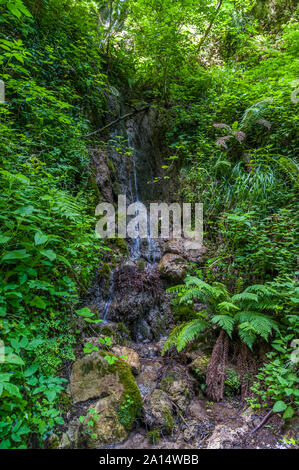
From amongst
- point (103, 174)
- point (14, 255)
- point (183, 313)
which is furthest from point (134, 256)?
point (14, 255)

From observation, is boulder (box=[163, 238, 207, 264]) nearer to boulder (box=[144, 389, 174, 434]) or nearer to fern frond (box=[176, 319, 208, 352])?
fern frond (box=[176, 319, 208, 352])

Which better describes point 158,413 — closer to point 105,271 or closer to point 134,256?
point 105,271

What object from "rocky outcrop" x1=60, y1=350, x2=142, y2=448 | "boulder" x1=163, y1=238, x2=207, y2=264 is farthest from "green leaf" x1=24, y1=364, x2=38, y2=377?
"boulder" x1=163, y1=238, x2=207, y2=264

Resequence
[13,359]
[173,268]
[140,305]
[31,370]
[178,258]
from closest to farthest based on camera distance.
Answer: [13,359] → [31,370] → [140,305] → [173,268] → [178,258]

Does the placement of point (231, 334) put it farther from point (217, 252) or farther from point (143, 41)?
point (143, 41)

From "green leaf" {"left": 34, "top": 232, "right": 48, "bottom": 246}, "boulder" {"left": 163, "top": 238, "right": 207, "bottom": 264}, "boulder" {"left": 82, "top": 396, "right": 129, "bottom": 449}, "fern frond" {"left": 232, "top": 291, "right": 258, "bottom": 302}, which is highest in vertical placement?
"green leaf" {"left": 34, "top": 232, "right": 48, "bottom": 246}

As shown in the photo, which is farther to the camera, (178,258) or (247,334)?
(178,258)

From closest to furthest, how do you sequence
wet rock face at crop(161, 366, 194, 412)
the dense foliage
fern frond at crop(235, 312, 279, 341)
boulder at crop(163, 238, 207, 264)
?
the dense foliage, fern frond at crop(235, 312, 279, 341), wet rock face at crop(161, 366, 194, 412), boulder at crop(163, 238, 207, 264)

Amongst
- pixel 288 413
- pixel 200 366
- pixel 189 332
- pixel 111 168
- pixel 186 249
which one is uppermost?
pixel 111 168

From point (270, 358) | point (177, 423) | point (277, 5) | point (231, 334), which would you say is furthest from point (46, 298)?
point (277, 5)

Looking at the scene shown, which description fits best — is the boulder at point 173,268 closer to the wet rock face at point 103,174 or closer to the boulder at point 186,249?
the boulder at point 186,249

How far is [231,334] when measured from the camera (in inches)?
98.5
